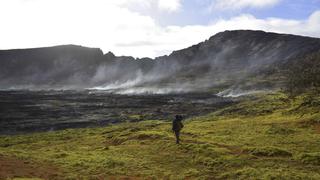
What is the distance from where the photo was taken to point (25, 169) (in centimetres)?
2859

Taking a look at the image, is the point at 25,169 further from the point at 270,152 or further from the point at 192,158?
the point at 270,152

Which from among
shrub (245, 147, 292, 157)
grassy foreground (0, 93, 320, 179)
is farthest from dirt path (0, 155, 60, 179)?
shrub (245, 147, 292, 157)

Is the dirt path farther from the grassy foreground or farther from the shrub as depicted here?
the shrub

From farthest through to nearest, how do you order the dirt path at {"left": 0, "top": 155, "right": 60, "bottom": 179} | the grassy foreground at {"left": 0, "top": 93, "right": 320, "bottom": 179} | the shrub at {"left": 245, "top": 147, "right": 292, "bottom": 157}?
the shrub at {"left": 245, "top": 147, "right": 292, "bottom": 157}, the grassy foreground at {"left": 0, "top": 93, "right": 320, "bottom": 179}, the dirt path at {"left": 0, "top": 155, "right": 60, "bottom": 179}

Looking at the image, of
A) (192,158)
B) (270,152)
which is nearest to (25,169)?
(192,158)

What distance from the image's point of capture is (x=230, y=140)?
131 ft

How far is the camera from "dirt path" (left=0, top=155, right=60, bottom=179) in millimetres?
27031

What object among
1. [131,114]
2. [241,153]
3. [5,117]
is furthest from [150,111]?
[241,153]

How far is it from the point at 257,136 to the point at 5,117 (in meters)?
59.7

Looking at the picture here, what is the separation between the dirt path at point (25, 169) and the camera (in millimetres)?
27031

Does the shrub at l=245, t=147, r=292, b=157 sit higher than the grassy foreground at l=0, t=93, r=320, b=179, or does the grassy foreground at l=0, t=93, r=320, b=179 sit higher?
the shrub at l=245, t=147, r=292, b=157

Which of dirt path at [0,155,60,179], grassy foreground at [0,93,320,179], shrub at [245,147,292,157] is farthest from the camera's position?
shrub at [245,147,292,157]

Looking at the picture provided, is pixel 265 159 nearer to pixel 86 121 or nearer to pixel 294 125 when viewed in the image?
pixel 294 125

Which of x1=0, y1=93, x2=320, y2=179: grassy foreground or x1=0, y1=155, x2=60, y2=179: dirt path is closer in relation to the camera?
x1=0, y1=155, x2=60, y2=179: dirt path
